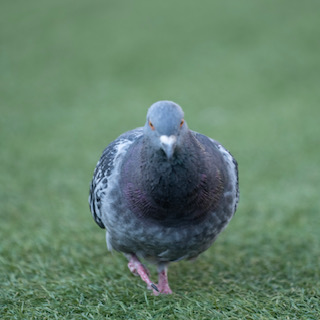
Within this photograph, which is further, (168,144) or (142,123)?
(142,123)

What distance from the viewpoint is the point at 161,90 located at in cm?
1283

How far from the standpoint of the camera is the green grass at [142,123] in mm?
3689

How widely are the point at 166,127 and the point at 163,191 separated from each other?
1.36ft

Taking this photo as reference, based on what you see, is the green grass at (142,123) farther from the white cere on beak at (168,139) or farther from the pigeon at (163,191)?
the white cere on beak at (168,139)

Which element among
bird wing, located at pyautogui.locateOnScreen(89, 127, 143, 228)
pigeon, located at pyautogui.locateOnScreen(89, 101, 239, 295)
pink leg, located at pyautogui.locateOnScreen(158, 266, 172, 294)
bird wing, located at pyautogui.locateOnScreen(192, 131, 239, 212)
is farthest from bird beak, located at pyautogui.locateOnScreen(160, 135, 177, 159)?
pink leg, located at pyautogui.locateOnScreen(158, 266, 172, 294)

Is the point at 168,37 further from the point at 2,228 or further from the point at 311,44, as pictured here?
the point at 2,228

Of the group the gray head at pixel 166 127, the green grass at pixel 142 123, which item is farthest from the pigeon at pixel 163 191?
the green grass at pixel 142 123

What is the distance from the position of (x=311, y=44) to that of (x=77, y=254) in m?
13.1

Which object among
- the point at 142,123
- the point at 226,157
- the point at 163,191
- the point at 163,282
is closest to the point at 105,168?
the point at 163,191

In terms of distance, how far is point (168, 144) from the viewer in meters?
2.74

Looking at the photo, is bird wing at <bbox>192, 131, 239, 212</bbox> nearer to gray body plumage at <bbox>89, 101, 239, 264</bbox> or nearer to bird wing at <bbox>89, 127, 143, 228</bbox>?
gray body plumage at <bbox>89, 101, 239, 264</bbox>

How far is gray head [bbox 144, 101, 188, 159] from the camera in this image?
2762mm

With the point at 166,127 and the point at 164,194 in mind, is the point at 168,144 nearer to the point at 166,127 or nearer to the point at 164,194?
the point at 166,127

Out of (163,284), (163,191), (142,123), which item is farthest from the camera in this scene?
(142,123)
